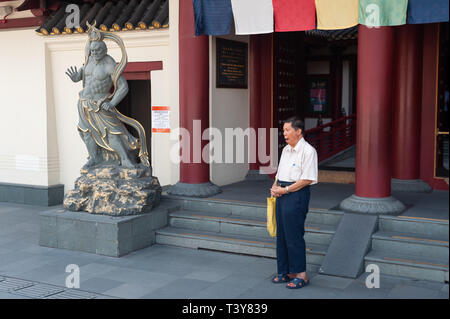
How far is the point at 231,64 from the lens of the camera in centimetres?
1014

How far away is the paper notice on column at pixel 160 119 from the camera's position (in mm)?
10148

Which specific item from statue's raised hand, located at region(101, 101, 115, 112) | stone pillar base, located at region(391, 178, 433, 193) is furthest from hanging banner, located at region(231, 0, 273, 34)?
stone pillar base, located at region(391, 178, 433, 193)

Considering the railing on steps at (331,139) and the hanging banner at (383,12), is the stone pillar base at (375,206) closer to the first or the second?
the hanging banner at (383,12)

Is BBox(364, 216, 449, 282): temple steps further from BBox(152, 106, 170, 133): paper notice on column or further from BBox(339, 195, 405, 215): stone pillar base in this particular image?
BBox(152, 106, 170, 133): paper notice on column

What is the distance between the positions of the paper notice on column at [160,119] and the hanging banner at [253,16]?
8.07ft

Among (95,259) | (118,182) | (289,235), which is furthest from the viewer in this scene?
(118,182)

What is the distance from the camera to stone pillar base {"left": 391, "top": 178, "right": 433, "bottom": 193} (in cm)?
934

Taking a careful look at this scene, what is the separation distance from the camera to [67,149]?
11328 millimetres

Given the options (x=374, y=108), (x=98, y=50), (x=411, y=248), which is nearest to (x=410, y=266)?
(x=411, y=248)

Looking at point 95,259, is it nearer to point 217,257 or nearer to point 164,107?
point 217,257

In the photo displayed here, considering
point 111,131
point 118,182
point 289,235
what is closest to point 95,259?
point 118,182

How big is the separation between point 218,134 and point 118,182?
2511mm

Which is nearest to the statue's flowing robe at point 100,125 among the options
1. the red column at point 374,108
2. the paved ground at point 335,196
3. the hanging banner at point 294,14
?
the paved ground at point 335,196

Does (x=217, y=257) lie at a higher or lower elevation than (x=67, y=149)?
lower
